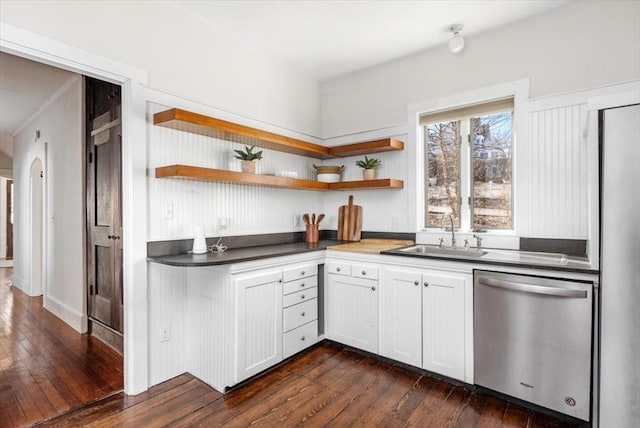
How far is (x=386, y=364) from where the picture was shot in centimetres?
263

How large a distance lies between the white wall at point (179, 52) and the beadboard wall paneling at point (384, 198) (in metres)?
0.81

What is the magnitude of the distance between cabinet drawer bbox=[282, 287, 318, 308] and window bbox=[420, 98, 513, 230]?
1.31 metres

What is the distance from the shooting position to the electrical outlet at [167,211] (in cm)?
239

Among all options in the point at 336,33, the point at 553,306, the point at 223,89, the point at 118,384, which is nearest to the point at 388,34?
the point at 336,33

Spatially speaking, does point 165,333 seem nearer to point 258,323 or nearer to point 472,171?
point 258,323

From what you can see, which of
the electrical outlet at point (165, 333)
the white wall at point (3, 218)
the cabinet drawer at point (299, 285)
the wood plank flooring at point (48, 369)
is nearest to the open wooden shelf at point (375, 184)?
the cabinet drawer at point (299, 285)

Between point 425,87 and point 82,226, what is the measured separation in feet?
12.2

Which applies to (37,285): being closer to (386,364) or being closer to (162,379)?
(162,379)

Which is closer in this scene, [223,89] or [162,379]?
[162,379]

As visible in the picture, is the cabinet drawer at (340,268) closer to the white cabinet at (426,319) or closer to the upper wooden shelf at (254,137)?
the white cabinet at (426,319)

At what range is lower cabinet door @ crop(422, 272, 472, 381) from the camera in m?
2.27

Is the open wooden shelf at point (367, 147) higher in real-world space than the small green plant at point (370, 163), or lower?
higher

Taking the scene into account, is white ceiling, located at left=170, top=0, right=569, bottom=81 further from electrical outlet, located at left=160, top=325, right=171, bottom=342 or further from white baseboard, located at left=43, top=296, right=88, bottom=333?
white baseboard, located at left=43, top=296, right=88, bottom=333

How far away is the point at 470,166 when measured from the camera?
118 inches
